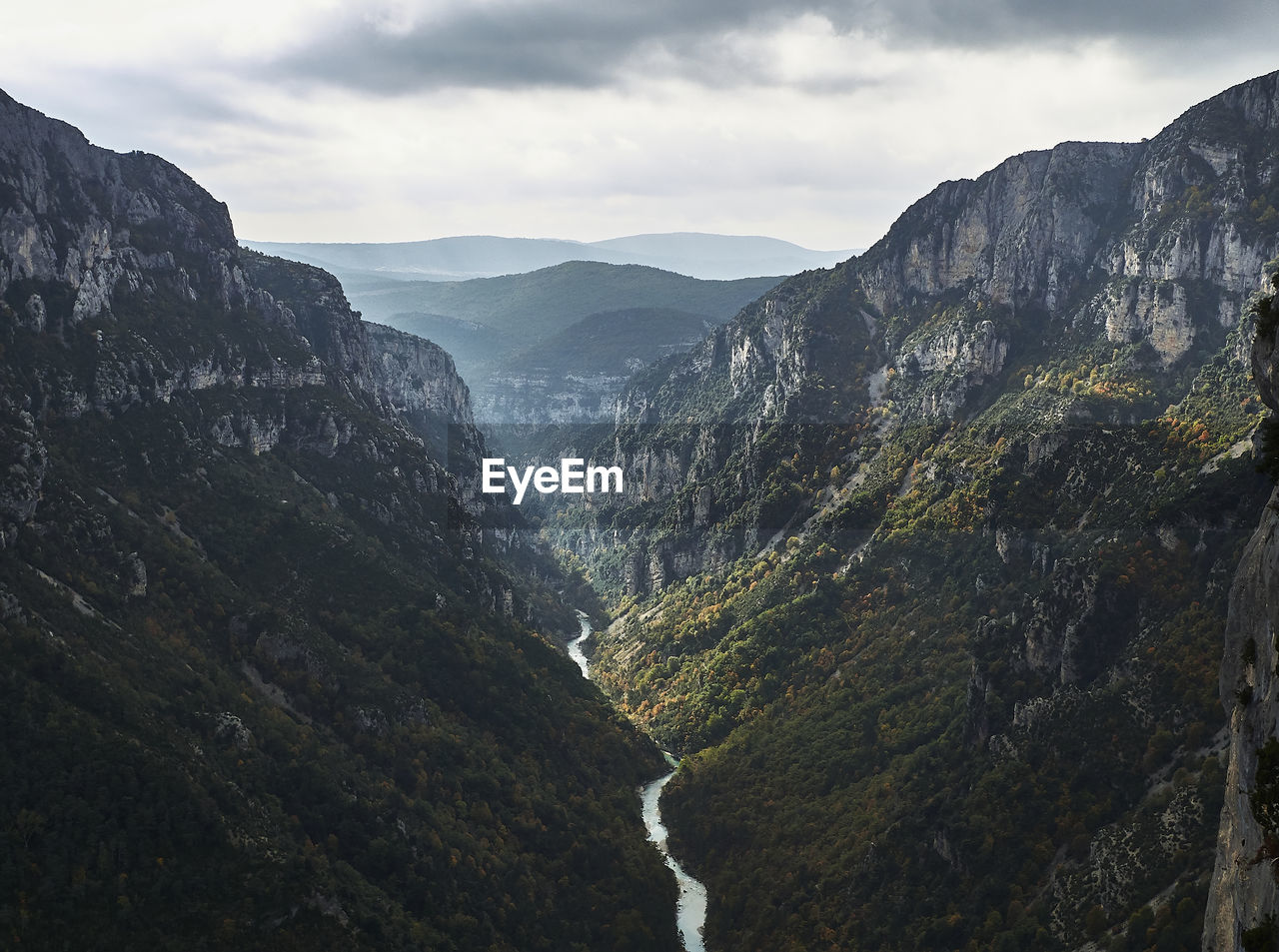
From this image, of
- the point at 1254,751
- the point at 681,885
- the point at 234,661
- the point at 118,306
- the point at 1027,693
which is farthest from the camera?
the point at 118,306

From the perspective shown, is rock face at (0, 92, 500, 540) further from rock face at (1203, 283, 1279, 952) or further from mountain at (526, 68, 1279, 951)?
rock face at (1203, 283, 1279, 952)

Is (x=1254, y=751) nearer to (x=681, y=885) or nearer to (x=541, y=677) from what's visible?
(x=681, y=885)

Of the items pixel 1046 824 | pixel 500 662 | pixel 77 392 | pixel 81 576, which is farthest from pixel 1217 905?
pixel 77 392

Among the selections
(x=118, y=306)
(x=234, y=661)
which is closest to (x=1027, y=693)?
(x=234, y=661)

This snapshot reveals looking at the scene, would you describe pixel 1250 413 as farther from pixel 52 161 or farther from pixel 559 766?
pixel 52 161

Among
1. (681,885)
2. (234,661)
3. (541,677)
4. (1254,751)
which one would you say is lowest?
(681,885)

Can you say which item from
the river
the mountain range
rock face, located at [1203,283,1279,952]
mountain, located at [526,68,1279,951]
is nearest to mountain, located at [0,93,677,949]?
the mountain range

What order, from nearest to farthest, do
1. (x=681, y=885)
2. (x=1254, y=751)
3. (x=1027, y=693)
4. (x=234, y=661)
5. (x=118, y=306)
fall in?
(x=1254, y=751) → (x=1027, y=693) → (x=234, y=661) → (x=681, y=885) → (x=118, y=306)
